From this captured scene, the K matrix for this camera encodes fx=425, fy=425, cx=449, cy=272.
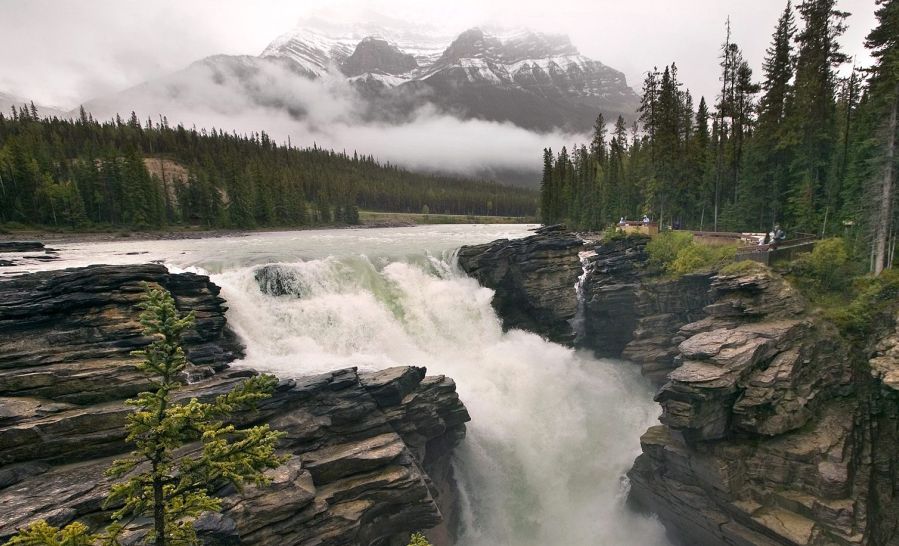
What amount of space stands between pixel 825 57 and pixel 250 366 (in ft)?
173

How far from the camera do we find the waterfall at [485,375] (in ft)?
88.7

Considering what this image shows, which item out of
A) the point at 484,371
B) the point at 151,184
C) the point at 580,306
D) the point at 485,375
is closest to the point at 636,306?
the point at 580,306

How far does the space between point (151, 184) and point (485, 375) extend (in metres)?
88.7

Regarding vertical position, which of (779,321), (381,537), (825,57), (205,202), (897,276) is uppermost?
(825,57)

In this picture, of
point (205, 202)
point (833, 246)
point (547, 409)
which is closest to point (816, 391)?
point (833, 246)

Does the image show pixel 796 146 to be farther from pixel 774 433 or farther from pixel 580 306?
pixel 774 433

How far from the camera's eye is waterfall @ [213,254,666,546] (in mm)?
27031

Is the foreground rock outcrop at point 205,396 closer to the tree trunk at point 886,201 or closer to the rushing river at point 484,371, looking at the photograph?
the rushing river at point 484,371

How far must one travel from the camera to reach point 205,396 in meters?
18.5

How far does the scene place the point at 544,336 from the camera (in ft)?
Result: 144

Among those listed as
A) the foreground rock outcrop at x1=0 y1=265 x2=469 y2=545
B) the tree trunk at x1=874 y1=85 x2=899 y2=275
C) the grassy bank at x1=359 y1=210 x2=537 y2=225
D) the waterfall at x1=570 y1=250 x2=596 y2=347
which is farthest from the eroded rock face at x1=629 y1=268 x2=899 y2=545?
the grassy bank at x1=359 y1=210 x2=537 y2=225

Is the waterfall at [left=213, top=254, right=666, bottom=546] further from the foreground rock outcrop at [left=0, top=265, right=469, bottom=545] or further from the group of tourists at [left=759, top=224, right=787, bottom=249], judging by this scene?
the group of tourists at [left=759, top=224, right=787, bottom=249]

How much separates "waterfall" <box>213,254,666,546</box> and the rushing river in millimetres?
85

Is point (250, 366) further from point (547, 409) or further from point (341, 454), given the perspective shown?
point (547, 409)
